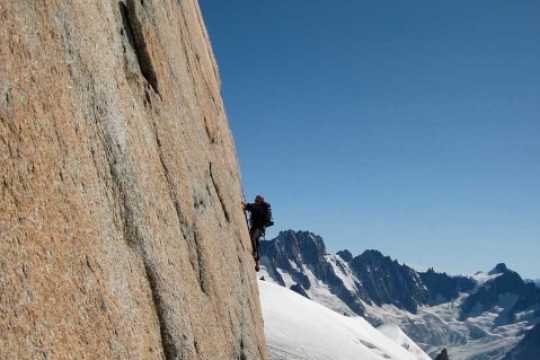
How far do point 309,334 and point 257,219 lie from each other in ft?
120

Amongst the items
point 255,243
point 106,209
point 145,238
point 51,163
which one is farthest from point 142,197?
point 255,243

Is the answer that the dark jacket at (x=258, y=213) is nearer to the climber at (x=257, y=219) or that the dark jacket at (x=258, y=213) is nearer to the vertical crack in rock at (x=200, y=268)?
the climber at (x=257, y=219)

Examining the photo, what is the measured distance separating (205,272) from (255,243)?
28.7 feet

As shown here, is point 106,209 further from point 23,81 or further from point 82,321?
point 23,81

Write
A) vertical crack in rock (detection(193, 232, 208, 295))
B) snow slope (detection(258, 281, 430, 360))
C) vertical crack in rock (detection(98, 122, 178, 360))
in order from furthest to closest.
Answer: snow slope (detection(258, 281, 430, 360)) → vertical crack in rock (detection(193, 232, 208, 295)) → vertical crack in rock (detection(98, 122, 178, 360))

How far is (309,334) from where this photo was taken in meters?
52.4

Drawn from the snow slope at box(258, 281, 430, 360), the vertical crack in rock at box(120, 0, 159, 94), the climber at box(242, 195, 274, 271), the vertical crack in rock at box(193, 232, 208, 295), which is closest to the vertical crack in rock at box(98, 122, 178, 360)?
the vertical crack in rock at box(193, 232, 208, 295)

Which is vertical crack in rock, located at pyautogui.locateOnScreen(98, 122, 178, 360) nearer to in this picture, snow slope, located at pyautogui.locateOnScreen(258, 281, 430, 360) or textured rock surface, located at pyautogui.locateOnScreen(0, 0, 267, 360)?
textured rock surface, located at pyautogui.locateOnScreen(0, 0, 267, 360)

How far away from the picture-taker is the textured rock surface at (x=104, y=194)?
4906 millimetres

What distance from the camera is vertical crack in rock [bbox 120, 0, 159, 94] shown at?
906 centimetres

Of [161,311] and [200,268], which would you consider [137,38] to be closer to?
[200,268]

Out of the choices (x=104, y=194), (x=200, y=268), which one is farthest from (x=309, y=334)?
(x=104, y=194)

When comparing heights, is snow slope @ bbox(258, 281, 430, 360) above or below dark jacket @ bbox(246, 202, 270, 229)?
below

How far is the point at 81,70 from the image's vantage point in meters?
6.65
